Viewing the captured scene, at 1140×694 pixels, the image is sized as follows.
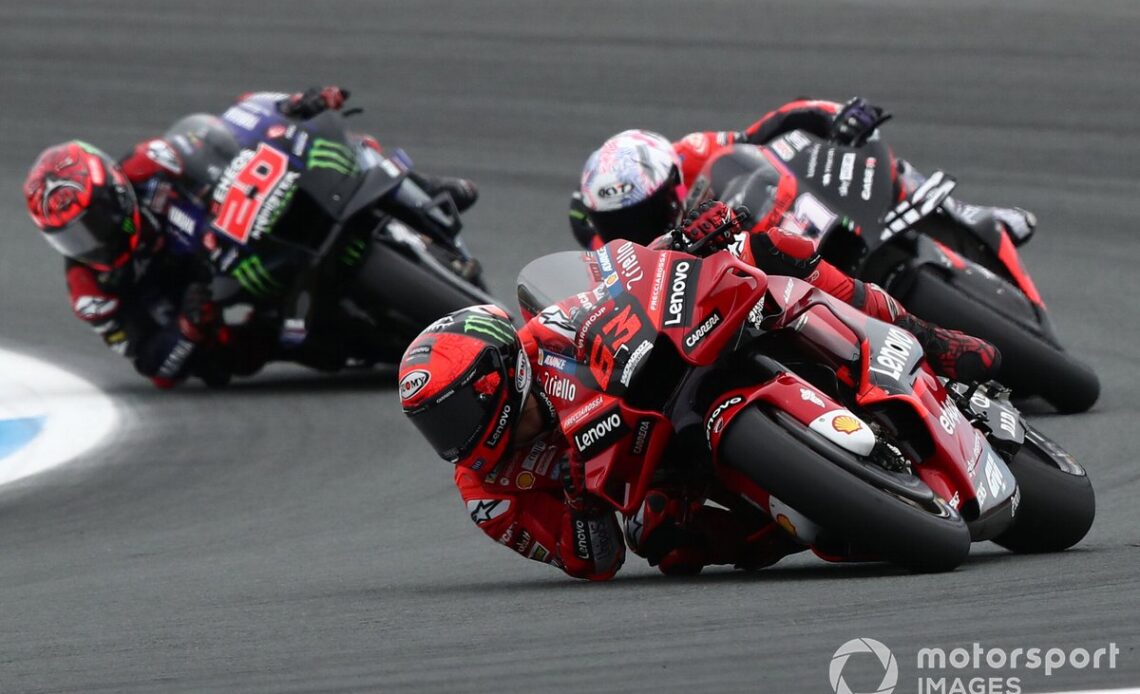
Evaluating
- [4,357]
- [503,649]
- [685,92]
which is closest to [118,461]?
[4,357]

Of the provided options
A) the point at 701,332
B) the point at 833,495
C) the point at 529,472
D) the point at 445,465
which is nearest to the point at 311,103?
the point at 445,465

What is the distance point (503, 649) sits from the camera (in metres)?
5.08

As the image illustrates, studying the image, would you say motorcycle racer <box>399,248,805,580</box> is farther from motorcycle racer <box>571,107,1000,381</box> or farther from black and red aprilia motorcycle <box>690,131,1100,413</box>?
black and red aprilia motorcycle <box>690,131,1100,413</box>

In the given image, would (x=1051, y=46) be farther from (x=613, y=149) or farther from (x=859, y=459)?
(x=859, y=459)

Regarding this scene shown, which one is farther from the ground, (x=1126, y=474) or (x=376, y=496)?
(x=1126, y=474)

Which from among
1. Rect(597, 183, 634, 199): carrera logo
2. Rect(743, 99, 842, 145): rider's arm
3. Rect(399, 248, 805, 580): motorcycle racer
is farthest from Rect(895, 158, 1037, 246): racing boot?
Rect(399, 248, 805, 580): motorcycle racer

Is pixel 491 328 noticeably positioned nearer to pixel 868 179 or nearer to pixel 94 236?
pixel 868 179

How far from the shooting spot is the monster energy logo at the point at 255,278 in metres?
11.0

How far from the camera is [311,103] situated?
11.1 meters

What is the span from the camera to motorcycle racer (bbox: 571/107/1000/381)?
623 cm

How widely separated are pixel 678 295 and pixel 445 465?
3846 mm

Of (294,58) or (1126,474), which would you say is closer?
(1126,474)

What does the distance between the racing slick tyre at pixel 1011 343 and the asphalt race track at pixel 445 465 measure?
169 mm

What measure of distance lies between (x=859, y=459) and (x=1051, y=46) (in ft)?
35.2
